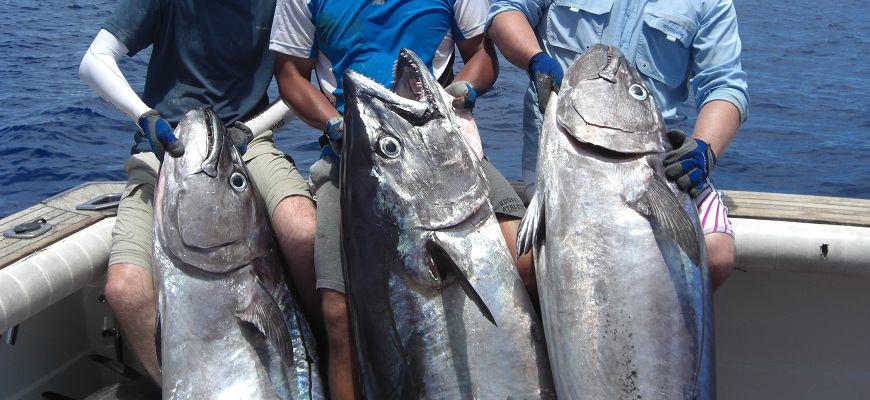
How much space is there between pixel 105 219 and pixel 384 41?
154 centimetres

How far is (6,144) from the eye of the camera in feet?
31.0

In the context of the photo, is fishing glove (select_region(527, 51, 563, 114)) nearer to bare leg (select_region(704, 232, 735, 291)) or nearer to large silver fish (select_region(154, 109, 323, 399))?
bare leg (select_region(704, 232, 735, 291))

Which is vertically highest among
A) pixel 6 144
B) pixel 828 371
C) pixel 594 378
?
pixel 594 378

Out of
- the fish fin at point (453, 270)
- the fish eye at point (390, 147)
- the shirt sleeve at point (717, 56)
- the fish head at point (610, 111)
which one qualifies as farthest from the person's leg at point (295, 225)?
the shirt sleeve at point (717, 56)

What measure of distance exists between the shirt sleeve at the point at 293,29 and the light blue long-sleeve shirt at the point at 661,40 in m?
0.84

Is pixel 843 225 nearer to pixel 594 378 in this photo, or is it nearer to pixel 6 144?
pixel 594 378

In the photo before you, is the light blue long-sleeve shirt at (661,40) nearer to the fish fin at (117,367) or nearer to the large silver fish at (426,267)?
the large silver fish at (426,267)

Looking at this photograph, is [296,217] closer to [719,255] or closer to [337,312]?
[337,312]

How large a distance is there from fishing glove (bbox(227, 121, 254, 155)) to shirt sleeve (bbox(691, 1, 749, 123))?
2.05 m

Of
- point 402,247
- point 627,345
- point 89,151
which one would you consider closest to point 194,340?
point 402,247

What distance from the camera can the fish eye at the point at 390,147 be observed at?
2875mm

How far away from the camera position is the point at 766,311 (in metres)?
3.70

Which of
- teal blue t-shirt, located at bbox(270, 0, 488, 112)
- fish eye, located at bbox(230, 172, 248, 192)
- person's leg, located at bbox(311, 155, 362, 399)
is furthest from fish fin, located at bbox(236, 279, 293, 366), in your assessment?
teal blue t-shirt, located at bbox(270, 0, 488, 112)

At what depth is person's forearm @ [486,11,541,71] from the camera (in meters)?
3.53
